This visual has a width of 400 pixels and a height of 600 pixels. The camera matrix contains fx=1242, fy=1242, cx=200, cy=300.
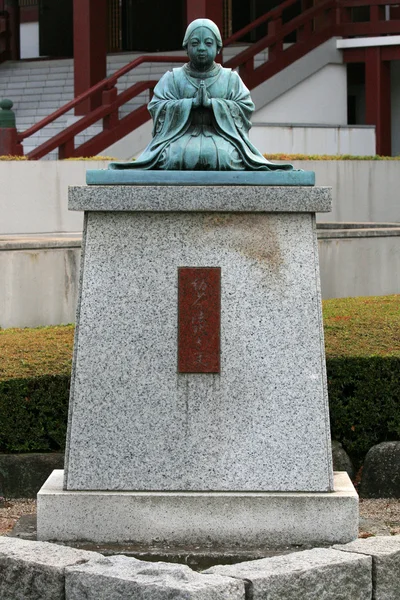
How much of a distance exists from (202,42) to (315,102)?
567 inches

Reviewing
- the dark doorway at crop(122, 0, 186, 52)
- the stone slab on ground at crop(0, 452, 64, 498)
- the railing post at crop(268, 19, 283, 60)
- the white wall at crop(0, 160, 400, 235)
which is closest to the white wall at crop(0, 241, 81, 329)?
the white wall at crop(0, 160, 400, 235)

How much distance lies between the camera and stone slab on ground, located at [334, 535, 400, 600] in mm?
5285

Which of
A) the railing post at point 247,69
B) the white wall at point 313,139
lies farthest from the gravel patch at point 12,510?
the railing post at point 247,69

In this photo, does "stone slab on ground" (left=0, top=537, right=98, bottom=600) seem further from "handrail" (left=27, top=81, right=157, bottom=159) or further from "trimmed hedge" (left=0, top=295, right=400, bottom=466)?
"handrail" (left=27, top=81, right=157, bottom=159)

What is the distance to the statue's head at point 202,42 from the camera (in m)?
6.05

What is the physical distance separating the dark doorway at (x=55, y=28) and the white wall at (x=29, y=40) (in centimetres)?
74

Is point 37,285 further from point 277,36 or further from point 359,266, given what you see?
point 277,36

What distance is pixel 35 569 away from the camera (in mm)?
5152

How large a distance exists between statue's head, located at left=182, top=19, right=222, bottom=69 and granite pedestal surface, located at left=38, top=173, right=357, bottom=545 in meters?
0.70

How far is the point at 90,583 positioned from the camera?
4.96m

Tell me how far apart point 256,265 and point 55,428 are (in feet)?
6.87

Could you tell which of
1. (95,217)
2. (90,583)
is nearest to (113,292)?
(95,217)

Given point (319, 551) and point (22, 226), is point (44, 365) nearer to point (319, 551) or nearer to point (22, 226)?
point (319, 551)

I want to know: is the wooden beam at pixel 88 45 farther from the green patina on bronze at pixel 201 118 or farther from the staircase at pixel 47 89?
the green patina on bronze at pixel 201 118
